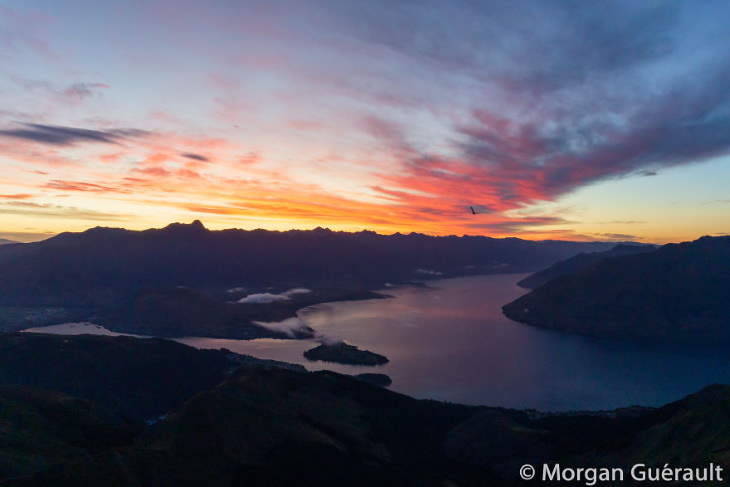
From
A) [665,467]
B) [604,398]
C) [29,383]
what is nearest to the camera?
[665,467]

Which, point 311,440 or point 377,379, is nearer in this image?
point 311,440

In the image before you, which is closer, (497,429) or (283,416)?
(283,416)

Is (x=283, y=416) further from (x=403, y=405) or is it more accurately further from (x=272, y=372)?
(x=403, y=405)

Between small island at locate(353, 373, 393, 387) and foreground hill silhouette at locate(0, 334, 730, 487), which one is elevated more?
foreground hill silhouette at locate(0, 334, 730, 487)

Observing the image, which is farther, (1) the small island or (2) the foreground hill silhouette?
(1) the small island

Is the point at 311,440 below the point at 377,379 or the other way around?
the other way around

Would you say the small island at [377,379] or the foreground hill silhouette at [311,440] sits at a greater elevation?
the foreground hill silhouette at [311,440]

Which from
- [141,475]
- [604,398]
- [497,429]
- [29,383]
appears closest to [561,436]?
[497,429]

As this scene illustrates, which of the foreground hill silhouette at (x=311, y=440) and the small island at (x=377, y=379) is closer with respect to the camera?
the foreground hill silhouette at (x=311, y=440)
